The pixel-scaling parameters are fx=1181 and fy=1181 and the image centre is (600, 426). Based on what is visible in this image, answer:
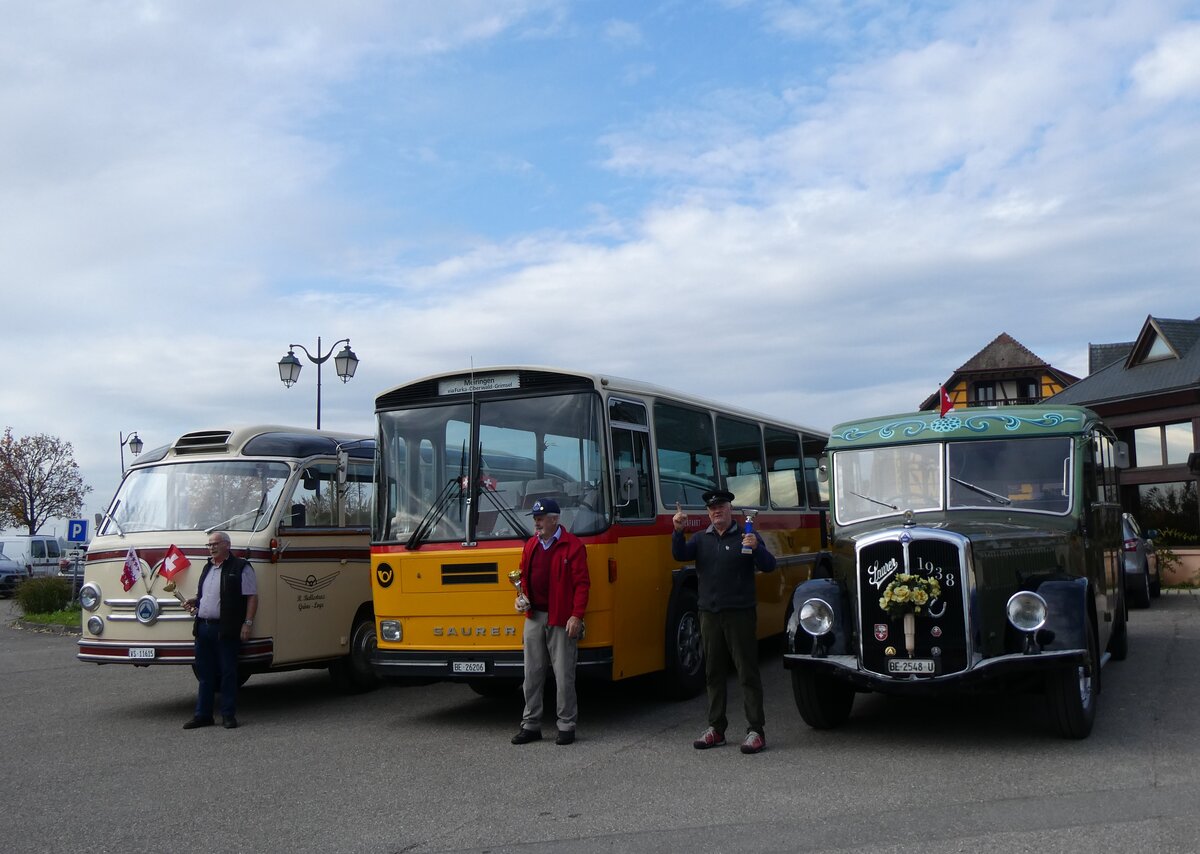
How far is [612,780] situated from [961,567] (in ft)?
9.39

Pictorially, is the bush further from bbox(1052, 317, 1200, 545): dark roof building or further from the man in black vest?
bbox(1052, 317, 1200, 545): dark roof building

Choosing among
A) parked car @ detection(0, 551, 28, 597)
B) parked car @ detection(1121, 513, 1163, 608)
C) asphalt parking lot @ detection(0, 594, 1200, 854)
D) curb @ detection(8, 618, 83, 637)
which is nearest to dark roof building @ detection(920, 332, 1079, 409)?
parked car @ detection(1121, 513, 1163, 608)

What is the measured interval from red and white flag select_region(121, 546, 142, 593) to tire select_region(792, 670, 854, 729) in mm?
6455

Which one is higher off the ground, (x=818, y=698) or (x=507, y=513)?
(x=507, y=513)

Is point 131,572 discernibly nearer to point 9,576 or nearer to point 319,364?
point 319,364

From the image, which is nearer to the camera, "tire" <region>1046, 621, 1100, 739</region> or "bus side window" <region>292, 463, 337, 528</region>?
"tire" <region>1046, 621, 1100, 739</region>

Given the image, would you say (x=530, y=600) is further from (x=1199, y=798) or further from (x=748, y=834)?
(x=1199, y=798)

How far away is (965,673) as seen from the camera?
815 cm

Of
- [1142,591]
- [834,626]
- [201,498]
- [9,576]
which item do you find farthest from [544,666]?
[9,576]

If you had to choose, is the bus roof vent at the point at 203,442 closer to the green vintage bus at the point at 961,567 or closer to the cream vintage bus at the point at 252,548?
the cream vintage bus at the point at 252,548

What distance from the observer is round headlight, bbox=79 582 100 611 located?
38.1 feet

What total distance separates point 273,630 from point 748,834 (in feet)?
21.3

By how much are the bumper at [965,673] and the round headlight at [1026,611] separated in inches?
8.1

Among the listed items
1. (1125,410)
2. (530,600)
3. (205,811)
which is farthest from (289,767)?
(1125,410)
